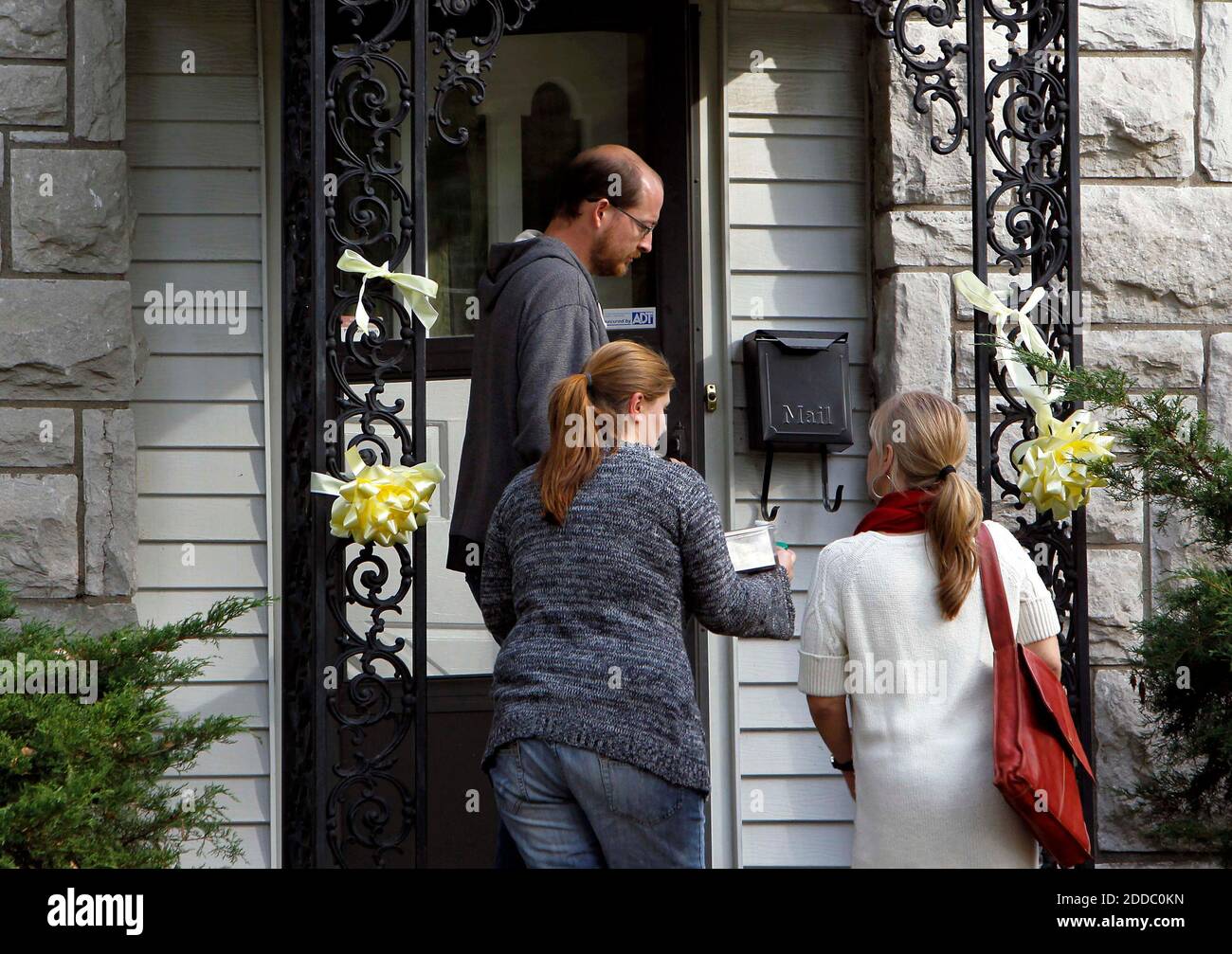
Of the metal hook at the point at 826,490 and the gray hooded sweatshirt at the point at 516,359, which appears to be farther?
the metal hook at the point at 826,490

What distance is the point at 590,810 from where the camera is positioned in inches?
113

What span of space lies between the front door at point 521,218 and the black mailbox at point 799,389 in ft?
0.88

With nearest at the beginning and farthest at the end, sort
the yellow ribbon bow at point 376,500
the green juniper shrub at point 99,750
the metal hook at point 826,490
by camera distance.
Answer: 1. the green juniper shrub at point 99,750
2. the yellow ribbon bow at point 376,500
3. the metal hook at point 826,490

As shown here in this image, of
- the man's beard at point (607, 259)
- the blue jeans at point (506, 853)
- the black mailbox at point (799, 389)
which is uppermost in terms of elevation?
the man's beard at point (607, 259)

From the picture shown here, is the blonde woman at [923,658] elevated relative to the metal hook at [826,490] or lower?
lower

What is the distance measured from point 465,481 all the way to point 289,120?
1168mm

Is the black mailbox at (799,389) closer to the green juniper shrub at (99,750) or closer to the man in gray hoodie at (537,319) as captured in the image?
the man in gray hoodie at (537,319)

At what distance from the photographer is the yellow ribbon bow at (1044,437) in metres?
3.73

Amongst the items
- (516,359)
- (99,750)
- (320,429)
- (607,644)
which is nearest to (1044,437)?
Result: (516,359)

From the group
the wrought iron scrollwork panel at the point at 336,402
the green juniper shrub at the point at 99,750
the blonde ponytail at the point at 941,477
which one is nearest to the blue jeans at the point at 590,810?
the blonde ponytail at the point at 941,477

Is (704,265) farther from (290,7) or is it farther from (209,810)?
(209,810)

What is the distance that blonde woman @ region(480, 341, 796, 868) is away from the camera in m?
2.86

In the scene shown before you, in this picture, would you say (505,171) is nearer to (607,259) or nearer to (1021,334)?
(607,259)

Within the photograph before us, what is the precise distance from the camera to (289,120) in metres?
3.93
